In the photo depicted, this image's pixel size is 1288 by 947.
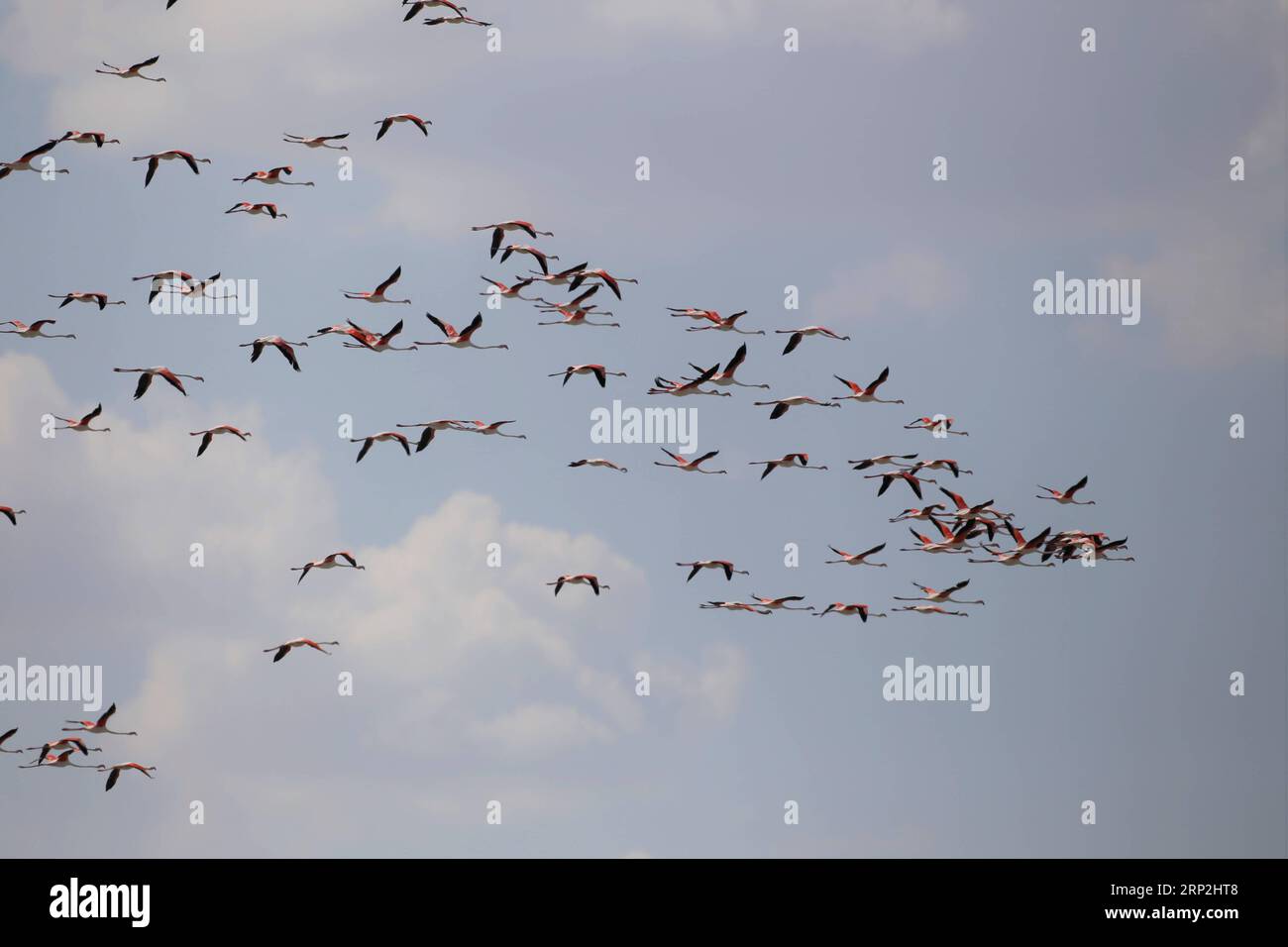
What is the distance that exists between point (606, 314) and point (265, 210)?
12230mm

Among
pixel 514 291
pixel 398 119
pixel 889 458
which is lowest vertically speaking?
pixel 889 458

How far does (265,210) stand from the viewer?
95062 mm

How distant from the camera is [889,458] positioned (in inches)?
3716

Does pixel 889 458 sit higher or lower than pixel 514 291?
lower
